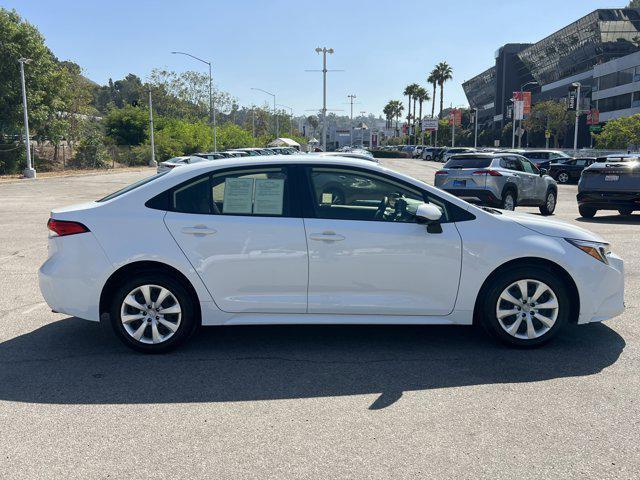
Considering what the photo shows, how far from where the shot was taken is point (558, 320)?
5086 mm

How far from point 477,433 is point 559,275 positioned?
201cm

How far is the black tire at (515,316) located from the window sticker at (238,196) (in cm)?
210

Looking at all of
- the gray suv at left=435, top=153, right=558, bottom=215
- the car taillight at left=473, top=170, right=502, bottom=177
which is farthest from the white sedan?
the car taillight at left=473, top=170, right=502, bottom=177

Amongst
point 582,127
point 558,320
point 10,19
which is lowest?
point 558,320

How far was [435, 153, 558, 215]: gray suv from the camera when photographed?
48.4ft

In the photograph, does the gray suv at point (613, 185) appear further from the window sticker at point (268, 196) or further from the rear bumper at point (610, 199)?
the window sticker at point (268, 196)

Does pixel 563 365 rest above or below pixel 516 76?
below

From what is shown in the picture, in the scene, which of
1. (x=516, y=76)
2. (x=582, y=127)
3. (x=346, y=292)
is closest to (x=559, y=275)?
(x=346, y=292)

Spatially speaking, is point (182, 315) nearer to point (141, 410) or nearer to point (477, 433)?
point (141, 410)

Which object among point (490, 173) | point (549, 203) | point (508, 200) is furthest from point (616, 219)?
point (490, 173)

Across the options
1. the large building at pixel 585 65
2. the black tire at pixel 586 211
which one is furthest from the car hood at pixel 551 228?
the large building at pixel 585 65

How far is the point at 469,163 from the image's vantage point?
15.3 meters

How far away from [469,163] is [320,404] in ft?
39.9

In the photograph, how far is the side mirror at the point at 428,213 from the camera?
15.8 ft
